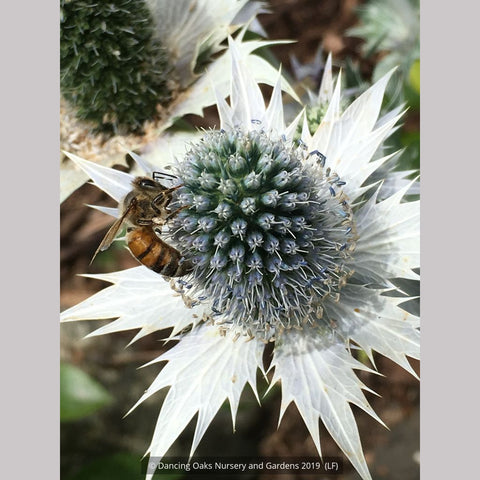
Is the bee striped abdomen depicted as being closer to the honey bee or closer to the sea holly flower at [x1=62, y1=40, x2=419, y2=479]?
the honey bee

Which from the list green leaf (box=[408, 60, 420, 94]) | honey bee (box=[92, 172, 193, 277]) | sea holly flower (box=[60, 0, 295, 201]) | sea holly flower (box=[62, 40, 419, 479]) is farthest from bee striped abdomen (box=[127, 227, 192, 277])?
green leaf (box=[408, 60, 420, 94])

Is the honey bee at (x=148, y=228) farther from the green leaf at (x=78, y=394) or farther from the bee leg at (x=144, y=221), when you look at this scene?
the green leaf at (x=78, y=394)

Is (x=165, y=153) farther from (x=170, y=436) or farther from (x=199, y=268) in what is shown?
(x=170, y=436)

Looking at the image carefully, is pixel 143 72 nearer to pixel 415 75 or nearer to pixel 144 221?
pixel 144 221

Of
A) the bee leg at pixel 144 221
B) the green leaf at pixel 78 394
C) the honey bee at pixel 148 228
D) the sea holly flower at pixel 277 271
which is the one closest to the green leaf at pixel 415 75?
the sea holly flower at pixel 277 271

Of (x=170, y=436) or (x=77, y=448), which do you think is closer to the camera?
(x=170, y=436)

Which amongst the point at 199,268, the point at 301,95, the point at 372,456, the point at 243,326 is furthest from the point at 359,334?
the point at 301,95
